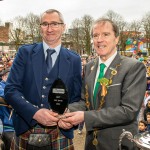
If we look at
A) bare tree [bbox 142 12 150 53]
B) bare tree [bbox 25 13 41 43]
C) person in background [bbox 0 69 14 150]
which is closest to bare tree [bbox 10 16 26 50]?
bare tree [bbox 25 13 41 43]

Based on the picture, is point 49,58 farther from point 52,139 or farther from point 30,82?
point 52,139

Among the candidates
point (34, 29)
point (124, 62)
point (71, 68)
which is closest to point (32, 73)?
point (71, 68)

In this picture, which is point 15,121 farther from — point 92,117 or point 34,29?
point 34,29

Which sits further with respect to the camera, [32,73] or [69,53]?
[69,53]

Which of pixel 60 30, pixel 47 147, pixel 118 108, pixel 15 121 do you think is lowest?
pixel 47 147

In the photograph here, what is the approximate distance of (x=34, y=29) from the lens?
153 ft

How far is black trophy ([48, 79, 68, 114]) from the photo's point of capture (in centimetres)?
224

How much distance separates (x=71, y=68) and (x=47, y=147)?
733 mm

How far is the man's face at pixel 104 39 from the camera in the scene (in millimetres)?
2410

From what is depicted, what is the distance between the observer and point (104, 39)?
2412 mm

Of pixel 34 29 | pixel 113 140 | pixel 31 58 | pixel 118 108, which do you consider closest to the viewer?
pixel 118 108

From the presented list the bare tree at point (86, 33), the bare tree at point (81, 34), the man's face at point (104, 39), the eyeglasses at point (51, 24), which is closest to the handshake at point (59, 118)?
the man's face at point (104, 39)

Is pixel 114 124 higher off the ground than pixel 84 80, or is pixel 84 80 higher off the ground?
pixel 84 80

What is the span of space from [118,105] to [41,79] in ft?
2.33
